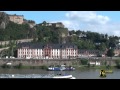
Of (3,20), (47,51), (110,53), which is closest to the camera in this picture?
(47,51)

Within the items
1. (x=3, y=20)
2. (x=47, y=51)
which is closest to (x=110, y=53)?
(x=47, y=51)

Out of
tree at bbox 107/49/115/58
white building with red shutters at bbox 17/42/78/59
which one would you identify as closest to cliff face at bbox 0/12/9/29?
white building with red shutters at bbox 17/42/78/59

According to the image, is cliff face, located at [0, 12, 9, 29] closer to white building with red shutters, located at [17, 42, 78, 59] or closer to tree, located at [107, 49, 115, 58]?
white building with red shutters, located at [17, 42, 78, 59]

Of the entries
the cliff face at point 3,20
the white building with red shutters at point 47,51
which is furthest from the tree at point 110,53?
the cliff face at point 3,20

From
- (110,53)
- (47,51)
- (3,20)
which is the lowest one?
(110,53)

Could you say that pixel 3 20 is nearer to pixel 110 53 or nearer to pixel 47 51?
pixel 47 51

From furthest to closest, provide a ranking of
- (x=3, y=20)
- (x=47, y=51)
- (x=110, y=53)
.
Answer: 1. (x=3, y=20)
2. (x=110, y=53)
3. (x=47, y=51)

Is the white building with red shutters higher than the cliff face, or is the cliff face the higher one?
the cliff face
